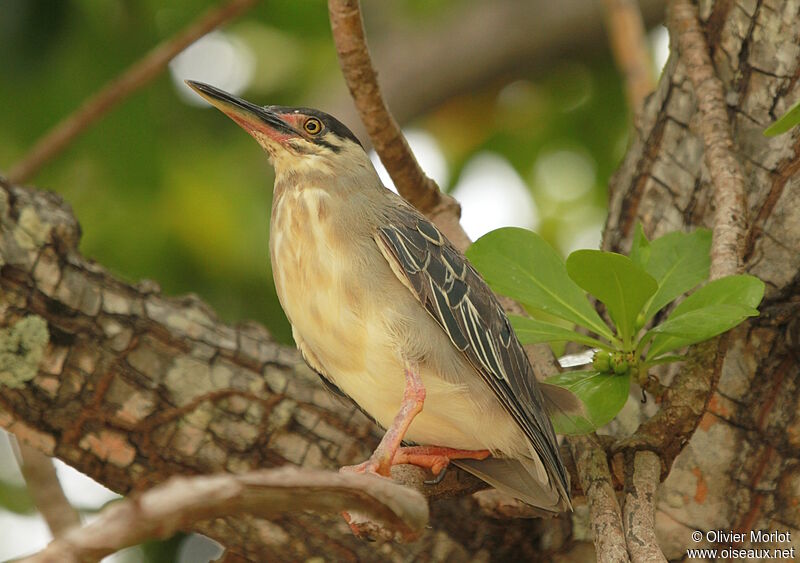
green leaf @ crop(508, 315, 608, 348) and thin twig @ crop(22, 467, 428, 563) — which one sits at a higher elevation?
green leaf @ crop(508, 315, 608, 348)

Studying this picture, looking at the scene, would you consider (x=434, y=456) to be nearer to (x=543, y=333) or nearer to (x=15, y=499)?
(x=543, y=333)

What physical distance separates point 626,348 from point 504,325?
442 mm

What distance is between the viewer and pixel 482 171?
6.29 m

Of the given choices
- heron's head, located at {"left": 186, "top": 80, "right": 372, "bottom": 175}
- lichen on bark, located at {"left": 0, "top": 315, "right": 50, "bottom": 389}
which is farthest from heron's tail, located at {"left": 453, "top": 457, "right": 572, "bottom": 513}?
lichen on bark, located at {"left": 0, "top": 315, "right": 50, "bottom": 389}

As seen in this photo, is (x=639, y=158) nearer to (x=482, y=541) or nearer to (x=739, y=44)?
(x=739, y=44)

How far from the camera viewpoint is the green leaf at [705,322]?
2.44m

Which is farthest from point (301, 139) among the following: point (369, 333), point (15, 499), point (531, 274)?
point (15, 499)

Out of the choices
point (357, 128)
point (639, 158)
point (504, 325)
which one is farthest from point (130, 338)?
point (357, 128)

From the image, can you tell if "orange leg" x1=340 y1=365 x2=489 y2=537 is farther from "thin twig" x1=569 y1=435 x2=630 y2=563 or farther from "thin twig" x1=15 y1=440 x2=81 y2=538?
"thin twig" x1=15 y1=440 x2=81 y2=538

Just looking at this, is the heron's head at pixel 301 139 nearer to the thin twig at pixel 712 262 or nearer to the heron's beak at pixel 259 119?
the heron's beak at pixel 259 119

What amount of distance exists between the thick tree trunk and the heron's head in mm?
607

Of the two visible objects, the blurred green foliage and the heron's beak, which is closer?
the heron's beak

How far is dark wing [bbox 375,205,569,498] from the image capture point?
288 cm

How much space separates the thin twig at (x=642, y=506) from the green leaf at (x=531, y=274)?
377 millimetres
